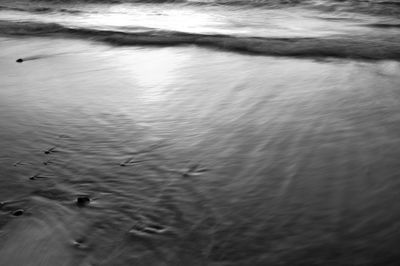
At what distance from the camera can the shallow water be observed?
1711 millimetres

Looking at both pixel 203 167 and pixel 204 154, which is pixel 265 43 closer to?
pixel 204 154

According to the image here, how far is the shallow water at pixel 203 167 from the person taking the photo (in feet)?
5.61

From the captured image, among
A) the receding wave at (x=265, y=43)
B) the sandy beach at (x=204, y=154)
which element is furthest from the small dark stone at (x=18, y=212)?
the receding wave at (x=265, y=43)

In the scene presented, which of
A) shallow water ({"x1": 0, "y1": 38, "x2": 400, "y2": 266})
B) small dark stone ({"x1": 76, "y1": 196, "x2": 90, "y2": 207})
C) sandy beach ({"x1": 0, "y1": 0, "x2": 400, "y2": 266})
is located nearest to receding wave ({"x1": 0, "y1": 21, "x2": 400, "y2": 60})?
sandy beach ({"x1": 0, "y1": 0, "x2": 400, "y2": 266})

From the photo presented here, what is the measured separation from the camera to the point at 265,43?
5.19 metres

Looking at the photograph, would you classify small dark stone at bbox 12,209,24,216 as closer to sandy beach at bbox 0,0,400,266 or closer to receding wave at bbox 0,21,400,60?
sandy beach at bbox 0,0,400,266

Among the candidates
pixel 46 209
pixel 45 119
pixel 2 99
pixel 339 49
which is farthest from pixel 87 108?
pixel 339 49

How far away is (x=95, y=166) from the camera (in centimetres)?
236

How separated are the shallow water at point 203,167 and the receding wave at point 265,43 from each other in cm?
66

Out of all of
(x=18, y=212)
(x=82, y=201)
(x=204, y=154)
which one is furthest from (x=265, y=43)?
(x=18, y=212)

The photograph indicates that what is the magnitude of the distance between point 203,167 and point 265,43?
3233mm

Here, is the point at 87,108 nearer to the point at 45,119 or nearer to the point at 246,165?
the point at 45,119

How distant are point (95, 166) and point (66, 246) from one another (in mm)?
672

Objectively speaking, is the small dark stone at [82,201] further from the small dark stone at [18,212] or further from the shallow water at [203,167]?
the small dark stone at [18,212]
